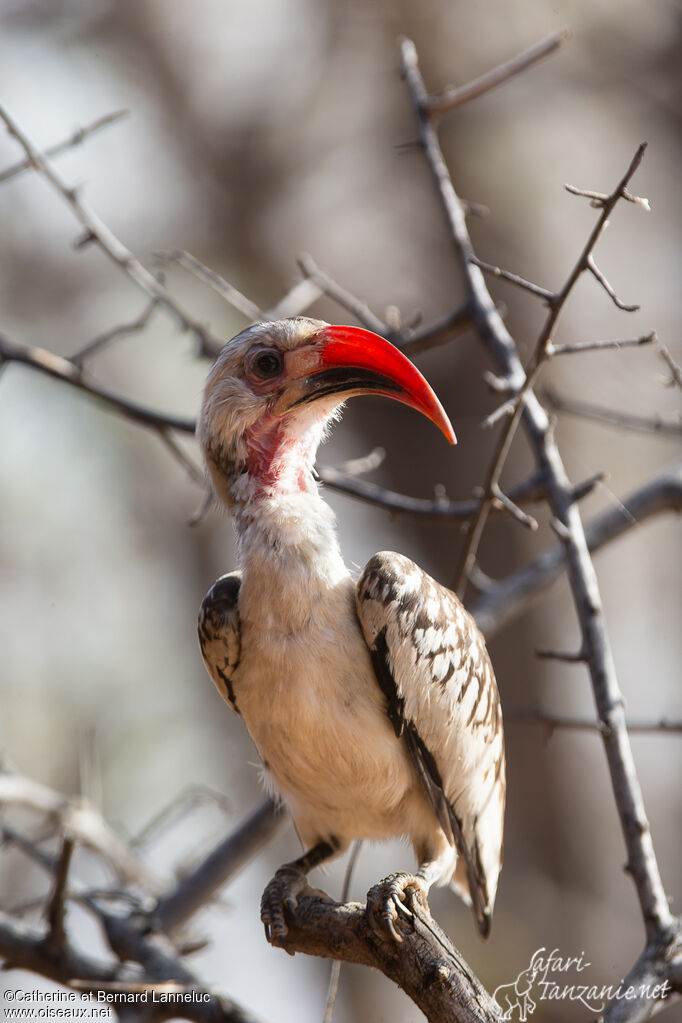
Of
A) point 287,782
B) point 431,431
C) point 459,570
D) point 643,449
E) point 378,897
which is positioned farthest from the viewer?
point 643,449

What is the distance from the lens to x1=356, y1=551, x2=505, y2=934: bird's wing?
10.1 feet

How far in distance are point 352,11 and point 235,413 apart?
7402mm

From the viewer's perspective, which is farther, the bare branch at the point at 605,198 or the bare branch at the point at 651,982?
the bare branch at the point at 651,982

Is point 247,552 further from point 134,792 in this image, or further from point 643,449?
point 643,449

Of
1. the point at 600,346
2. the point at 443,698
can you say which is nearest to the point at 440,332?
the point at 600,346

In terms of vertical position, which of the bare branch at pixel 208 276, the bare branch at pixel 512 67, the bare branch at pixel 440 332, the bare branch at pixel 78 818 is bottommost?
the bare branch at pixel 78 818

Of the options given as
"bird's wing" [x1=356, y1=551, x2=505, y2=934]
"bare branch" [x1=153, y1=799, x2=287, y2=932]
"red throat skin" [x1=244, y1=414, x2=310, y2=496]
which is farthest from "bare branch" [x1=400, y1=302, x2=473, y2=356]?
"bare branch" [x1=153, y1=799, x2=287, y2=932]

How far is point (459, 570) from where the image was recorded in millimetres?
3715

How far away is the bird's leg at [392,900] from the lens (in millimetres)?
2604

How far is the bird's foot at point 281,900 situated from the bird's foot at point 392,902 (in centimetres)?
48

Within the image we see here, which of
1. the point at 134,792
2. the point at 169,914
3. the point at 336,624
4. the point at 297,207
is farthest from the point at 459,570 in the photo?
the point at 297,207

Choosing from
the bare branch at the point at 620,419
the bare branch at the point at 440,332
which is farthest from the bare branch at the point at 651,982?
the bare branch at the point at 440,332

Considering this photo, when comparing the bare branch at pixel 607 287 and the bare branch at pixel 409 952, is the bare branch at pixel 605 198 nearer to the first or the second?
the bare branch at pixel 607 287

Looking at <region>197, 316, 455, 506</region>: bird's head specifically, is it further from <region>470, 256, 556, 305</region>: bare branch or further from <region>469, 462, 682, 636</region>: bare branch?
<region>469, 462, 682, 636</region>: bare branch
